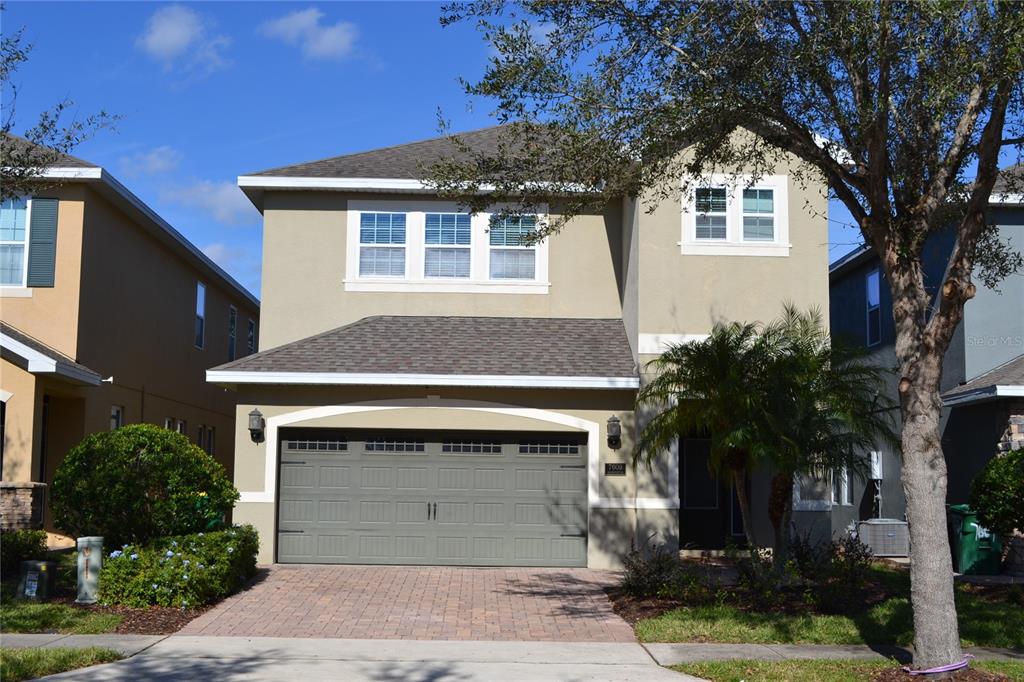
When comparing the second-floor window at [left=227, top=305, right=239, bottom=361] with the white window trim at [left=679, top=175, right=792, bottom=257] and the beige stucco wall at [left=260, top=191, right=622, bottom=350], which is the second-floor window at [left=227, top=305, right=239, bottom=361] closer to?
the beige stucco wall at [left=260, top=191, right=622, bottom=350]

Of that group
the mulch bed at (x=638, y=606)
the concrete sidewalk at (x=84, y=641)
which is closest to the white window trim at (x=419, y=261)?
the mulch bed at (x=638, y=606)

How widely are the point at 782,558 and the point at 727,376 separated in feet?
7.91

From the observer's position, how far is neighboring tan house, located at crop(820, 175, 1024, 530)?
1767cm

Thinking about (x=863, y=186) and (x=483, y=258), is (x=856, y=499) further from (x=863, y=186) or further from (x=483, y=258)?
(x=863, y=186)

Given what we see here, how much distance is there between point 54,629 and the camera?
11188 mm

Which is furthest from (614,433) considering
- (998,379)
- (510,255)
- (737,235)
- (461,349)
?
(998,379)

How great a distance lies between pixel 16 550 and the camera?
539 inches

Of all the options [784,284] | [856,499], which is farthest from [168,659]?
[856,499]

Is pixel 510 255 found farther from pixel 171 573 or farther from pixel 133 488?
pixel 171 573

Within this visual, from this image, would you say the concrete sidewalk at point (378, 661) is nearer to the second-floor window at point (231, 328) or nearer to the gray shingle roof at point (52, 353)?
the gray shingle roof at point (52, 353)

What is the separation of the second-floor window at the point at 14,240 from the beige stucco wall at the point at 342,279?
4171mm

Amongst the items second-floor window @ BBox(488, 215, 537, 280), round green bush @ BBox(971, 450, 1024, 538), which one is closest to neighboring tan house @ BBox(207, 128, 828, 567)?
second-floor window @ BBox(488, 215, 537, 280)

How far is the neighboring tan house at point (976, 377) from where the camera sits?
58.0 feet

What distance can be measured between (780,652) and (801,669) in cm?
88
